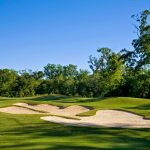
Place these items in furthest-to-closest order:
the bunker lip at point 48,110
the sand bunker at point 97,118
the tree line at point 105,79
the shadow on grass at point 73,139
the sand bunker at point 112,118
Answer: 1. the tree line at point 105,79
2. the bunker lip at point 48,110
3. the sand bunker at point 112,118
4. the sand bunker at point 97,118
5. the shadow on grass at point 73,139

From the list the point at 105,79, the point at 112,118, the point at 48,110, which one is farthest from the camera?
the point at 105,79

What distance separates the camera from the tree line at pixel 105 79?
53.2 meters

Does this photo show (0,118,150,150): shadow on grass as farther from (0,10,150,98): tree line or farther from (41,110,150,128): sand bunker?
(0,10,150,98): tree line

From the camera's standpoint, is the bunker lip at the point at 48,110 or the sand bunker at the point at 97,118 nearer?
the sand bunker at the point at 97,118

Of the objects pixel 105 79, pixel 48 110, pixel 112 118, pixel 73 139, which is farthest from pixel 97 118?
pixel 105 79

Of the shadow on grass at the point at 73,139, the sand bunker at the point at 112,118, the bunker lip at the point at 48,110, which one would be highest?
the bunker lip at the point at 48,110

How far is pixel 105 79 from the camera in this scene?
8494cm

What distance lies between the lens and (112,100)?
4441cm

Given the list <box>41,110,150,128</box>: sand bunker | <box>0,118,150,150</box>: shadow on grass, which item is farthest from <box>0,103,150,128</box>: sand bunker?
<box>0,118,150,150</box>: shadow on grass

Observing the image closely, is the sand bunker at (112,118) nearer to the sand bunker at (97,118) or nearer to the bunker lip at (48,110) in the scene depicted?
the sand bunker at (97,118)

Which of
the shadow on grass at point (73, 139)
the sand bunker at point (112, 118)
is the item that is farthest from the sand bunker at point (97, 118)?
the shadow on grass at point (73, 139)

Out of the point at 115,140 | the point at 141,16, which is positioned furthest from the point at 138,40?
the point at 115,140

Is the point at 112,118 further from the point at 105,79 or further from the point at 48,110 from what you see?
the point at 105,79

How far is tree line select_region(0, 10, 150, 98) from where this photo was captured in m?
53.2
